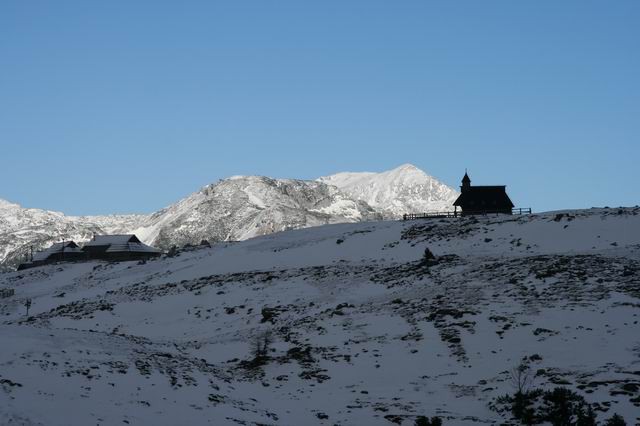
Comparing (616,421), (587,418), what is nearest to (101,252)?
(587,418)

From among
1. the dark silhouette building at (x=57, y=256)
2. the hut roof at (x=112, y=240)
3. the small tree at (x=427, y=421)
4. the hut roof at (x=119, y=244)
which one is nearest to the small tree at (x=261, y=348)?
Answer: the small tree at (x=427, y=421)

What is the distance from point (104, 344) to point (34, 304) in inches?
1547

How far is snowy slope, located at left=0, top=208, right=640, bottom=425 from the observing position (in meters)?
20.4

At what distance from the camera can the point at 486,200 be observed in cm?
9044

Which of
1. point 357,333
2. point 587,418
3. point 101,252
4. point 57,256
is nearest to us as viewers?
point 587,418

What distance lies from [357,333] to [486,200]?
200ft

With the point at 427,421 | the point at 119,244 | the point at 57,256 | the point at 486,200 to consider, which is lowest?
the point at 427,421

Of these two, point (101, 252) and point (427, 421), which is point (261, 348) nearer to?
point (427, 421)

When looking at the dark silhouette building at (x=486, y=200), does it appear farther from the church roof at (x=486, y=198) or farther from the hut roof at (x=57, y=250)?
A: the hut roof at (x=57, y=250)

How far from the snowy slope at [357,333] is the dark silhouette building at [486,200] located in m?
28.1

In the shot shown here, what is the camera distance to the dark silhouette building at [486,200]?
9012 cm

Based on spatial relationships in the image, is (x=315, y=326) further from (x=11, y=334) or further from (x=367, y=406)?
(x=11, y=334)

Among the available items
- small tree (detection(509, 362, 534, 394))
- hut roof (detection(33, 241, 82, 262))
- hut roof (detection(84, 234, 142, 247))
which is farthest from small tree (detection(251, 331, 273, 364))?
hut roof (detection(33, 241, 82, 262))

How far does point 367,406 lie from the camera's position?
22.6m
